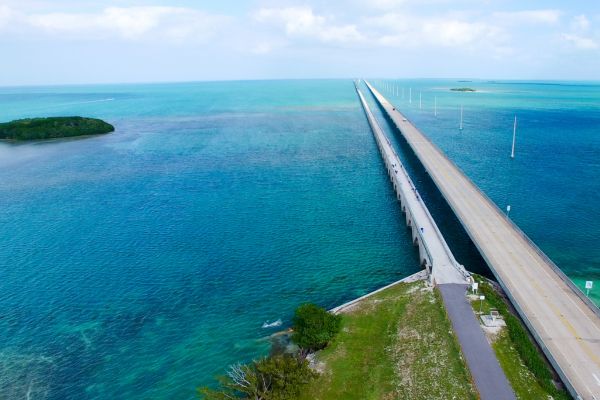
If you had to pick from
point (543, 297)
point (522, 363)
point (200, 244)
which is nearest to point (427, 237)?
point (543, 297)

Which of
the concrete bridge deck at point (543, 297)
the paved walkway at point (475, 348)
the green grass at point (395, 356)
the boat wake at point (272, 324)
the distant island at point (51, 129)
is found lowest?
the boat wake at point (272, 324)

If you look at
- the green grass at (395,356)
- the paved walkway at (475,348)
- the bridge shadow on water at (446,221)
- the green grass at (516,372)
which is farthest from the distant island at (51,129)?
the green grass at (516,372)

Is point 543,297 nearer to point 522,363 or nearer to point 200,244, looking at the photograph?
point 522,363

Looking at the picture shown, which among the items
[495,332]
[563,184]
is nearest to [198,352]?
[495,332]

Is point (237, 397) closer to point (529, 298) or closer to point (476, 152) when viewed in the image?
point (529, 298)

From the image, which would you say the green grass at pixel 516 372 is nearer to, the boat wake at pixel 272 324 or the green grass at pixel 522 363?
the green grass at pixel 522 363
